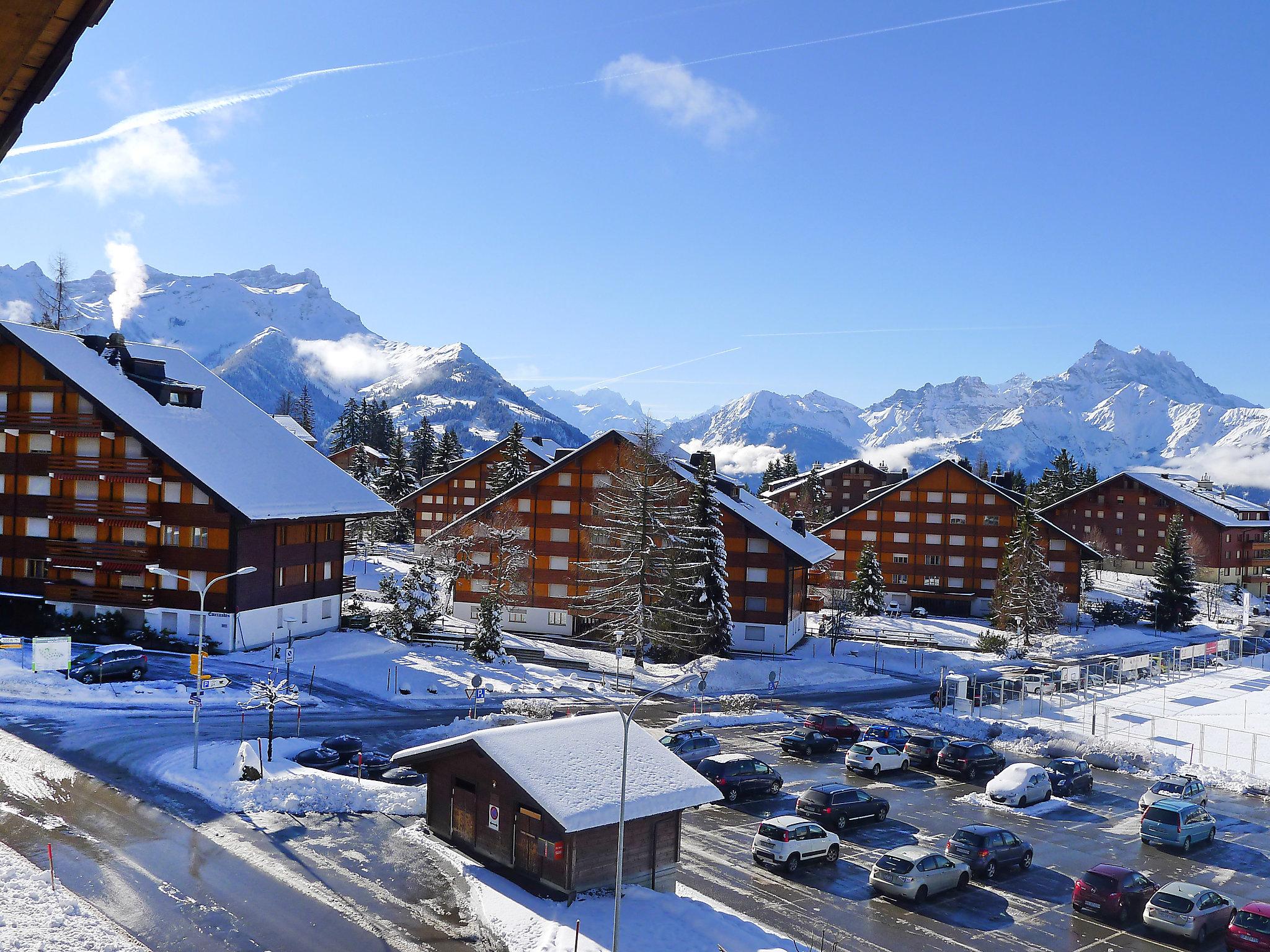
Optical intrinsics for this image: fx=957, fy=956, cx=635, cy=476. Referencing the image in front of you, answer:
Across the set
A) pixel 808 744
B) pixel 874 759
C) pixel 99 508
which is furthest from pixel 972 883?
pixel 99 508

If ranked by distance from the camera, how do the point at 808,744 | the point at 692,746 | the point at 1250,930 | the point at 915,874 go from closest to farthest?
the point at 1250,930, the point at 915,874, the point at 692,746, the point at 808,744

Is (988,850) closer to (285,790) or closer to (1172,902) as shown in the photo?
(1172,902)

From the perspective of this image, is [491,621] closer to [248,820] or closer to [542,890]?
[248,820]

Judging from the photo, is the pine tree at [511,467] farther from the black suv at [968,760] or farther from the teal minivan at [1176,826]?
the teal minivan at [1176,826]

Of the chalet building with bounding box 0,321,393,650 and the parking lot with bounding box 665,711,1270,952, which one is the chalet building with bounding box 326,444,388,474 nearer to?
the chalet building with bounding box 0,321,393,650

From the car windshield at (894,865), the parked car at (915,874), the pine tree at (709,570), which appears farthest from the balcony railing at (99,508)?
the parked car at (915,874)

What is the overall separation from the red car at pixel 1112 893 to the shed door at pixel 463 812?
1755cm

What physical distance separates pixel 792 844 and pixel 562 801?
8535 mm

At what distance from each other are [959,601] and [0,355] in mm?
88869

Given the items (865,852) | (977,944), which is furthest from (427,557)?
(977,944)

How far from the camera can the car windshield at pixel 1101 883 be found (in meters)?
26.9

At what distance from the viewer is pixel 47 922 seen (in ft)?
74.3

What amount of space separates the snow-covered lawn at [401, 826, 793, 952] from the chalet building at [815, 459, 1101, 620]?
82.6 m

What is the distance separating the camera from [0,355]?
62.3 metres
